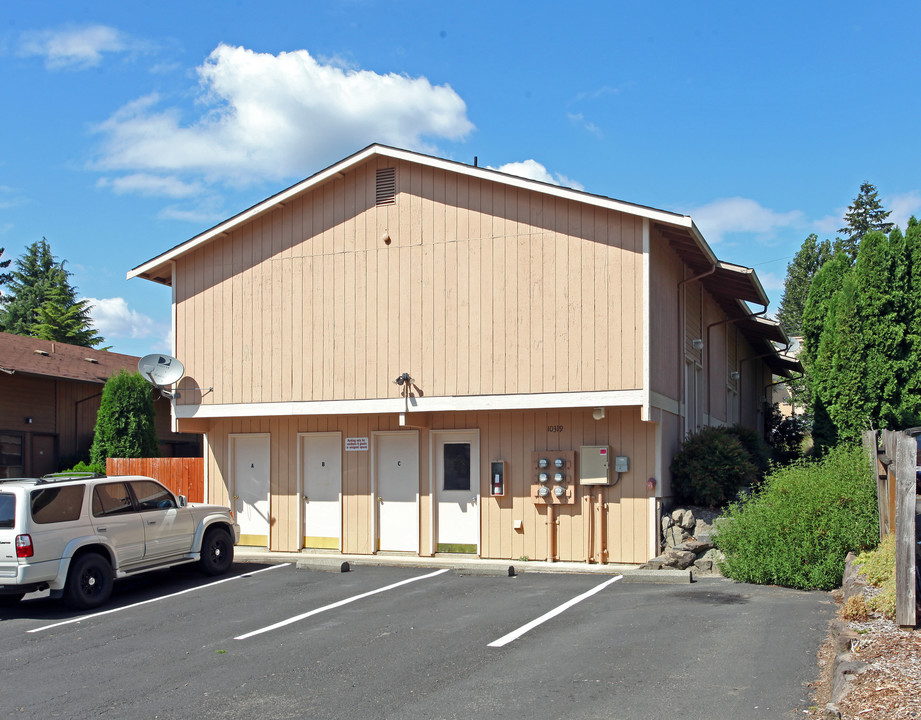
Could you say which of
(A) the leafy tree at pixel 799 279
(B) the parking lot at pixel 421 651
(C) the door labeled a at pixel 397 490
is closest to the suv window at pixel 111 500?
(B) the parking lot at pixel 421 651

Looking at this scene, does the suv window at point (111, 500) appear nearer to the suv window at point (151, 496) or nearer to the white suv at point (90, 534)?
the white suv at point (90, 534)

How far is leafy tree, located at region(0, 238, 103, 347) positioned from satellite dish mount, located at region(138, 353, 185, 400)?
33.2 meters

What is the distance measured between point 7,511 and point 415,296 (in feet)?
23.8

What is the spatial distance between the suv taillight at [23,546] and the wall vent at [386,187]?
8.16 m

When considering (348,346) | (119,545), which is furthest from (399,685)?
(348,346)

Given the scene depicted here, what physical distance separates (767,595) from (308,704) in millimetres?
6273

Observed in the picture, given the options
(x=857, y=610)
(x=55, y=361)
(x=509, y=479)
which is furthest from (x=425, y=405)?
(x=55, y=361)

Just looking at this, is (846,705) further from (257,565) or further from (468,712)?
(257,565)

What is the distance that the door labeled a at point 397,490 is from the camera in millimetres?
15883

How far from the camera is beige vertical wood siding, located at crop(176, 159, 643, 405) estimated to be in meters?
14.3

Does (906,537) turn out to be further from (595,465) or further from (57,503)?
(57,503)

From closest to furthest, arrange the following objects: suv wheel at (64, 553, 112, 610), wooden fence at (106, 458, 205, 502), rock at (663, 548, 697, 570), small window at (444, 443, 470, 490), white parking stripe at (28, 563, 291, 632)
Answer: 1. white parking stripe at (28, 563, 291, 632)
2. suv wheel at (64, 553, 112, 610)
3. rock at (663, 548, 697, 570)
4. small window at (444, 443, 470, 490)
5. wooden fence at (106, 458, 205, 502)

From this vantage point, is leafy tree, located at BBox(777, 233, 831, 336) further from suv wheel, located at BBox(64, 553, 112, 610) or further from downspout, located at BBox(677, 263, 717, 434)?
suv wheel, located at BBox(64, 553, 112, 610)

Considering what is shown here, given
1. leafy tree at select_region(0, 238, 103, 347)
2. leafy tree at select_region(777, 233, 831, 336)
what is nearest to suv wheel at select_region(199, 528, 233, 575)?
leafy tree at select_region(0, 238, 103, 347)
